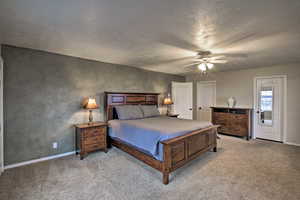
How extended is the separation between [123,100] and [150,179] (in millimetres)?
2501

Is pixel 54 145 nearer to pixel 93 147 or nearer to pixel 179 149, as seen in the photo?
pixel 93 147

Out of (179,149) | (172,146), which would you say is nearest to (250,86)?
(179,149)

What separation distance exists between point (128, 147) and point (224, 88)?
431 cm

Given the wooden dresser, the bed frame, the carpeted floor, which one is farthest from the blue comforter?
the wooden dresser

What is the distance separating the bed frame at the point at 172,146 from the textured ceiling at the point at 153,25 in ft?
5.30

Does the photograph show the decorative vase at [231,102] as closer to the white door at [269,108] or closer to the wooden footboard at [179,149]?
the white door at [269,108]

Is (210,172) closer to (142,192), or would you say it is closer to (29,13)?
(142,192)

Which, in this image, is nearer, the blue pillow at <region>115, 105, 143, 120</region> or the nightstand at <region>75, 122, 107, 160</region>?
the nightstand at <region>75, 122, 107, 160</region>

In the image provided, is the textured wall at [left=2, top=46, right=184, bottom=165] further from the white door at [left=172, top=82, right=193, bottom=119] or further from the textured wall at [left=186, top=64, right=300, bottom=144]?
the textured wall at [left=186, top=64, right=300, bottom=144]

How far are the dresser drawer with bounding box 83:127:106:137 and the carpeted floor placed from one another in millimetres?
508

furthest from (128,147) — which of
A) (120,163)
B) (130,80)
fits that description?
(130,80)

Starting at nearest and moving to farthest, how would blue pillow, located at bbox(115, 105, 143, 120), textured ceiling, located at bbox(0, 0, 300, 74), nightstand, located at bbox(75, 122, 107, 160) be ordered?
textured ceiling, located at bbox(0, 0, 300, 74) → nightstand, located at bbox(75, 122, 107, 160) → blue pillow, located at bbox(115, 105, 143, 120)

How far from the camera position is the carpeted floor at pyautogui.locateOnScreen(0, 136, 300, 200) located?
2066 millimetres

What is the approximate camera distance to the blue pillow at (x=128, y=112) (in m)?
4.00
